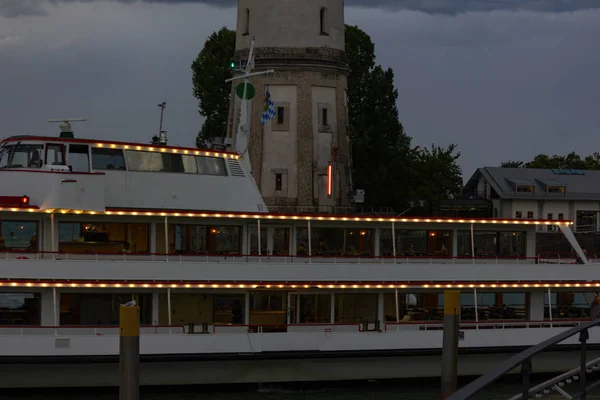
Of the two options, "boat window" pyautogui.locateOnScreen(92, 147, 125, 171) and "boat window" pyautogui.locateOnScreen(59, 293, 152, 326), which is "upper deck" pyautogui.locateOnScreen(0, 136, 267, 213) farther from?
"boat window" pyautogui.locateOnScreen(59, 293, 152, 326)

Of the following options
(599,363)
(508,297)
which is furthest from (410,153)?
(599,363)

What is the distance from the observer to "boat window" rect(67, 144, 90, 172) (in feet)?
73.7

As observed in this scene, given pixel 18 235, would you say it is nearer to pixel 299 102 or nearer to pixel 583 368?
pixel 583 368

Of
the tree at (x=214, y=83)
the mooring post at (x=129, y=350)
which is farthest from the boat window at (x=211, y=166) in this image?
the tree at (x=214, y=83)

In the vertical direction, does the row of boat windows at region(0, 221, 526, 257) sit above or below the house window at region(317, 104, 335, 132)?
below

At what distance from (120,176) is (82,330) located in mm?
3543

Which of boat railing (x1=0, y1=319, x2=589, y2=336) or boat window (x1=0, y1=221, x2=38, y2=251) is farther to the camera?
boat window (x1=0, y1=221, x2=38, y2=251)

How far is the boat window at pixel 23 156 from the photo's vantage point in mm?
22047

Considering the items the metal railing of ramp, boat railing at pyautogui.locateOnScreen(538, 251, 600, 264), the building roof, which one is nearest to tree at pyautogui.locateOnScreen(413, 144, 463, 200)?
the building roof

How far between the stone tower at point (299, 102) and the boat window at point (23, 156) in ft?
83.5

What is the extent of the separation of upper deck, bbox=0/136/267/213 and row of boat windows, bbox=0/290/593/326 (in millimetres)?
2074

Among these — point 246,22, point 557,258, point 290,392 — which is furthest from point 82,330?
point 246,22

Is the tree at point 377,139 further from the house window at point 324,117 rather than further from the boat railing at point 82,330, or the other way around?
the boat railing at point 82,330

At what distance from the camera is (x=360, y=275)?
24.1 meters
